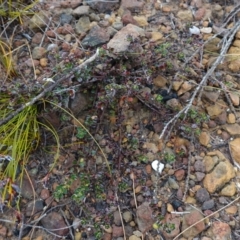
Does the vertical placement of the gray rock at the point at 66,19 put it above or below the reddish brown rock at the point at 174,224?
above

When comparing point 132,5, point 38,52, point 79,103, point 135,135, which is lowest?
point 135,135

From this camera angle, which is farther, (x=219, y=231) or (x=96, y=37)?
(x=96, y=37)

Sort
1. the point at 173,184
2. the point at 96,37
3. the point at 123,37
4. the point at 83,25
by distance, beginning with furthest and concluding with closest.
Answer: the point at 83,25 → the point at 96,37 → the point at 123,37 → the point at 173,184

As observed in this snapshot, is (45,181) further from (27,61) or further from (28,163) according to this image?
(27,61)

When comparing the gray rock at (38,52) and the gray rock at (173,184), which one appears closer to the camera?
the gray rock at (173,184)

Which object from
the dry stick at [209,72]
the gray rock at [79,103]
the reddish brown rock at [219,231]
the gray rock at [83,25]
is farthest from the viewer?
the gray rock at [83,25]

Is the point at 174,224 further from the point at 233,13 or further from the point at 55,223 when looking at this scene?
the point at 233,13

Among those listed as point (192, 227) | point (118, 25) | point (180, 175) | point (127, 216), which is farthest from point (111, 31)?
point (192, 227)

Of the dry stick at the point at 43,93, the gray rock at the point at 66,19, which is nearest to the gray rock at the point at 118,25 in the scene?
the gray rock at the point at 66,19

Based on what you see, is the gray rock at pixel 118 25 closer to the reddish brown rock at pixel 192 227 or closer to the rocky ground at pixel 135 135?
the rocky ground at pixel 135 135
